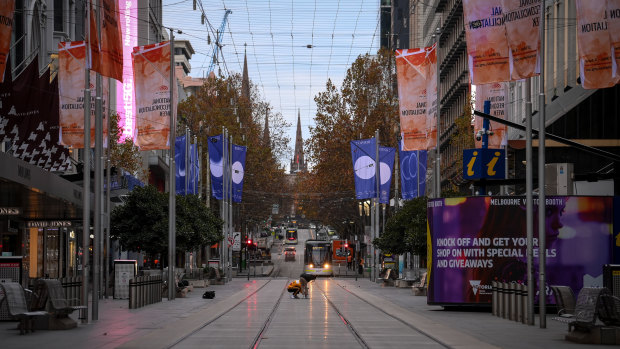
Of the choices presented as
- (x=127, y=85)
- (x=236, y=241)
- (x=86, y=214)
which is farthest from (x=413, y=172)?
(x=86, y=214)

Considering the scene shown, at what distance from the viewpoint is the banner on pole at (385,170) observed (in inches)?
2415

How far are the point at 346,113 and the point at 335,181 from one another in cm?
690

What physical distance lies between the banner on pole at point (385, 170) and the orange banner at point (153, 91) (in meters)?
24.7

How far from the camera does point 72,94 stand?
35781 millimetres

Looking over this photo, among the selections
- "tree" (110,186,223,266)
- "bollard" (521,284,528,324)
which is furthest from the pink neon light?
"bollard" (521,284,528,324)

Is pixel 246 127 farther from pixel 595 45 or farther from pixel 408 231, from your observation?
pixel 595 45

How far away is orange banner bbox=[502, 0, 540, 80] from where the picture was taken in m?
24.0

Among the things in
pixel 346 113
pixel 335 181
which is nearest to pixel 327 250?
pixel 335 181

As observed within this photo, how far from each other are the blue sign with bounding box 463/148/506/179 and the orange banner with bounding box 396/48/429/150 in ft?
28.8

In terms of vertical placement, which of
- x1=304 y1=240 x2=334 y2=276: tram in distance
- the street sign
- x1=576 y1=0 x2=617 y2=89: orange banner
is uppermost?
x1=576 y1=0 x2=617 y2=89: orange banner

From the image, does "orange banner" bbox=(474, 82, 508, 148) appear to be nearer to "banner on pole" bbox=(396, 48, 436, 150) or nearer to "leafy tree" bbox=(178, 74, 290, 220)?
"banner on pole" bbox=(396, 48, 436, 150)

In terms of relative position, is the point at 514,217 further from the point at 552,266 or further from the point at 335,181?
the point at 335,181

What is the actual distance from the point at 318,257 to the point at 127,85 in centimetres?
3080

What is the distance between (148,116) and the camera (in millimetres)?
38469
